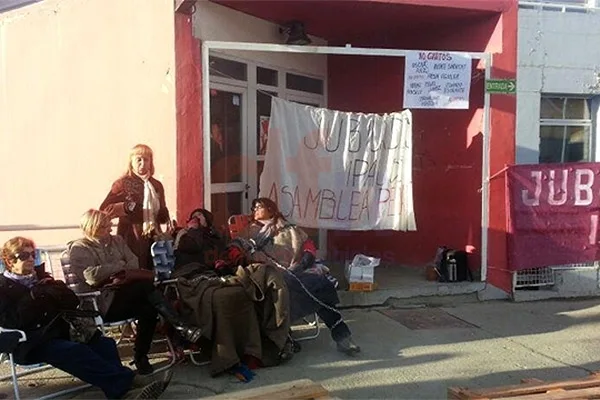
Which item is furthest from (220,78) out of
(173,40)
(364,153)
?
(364,153)

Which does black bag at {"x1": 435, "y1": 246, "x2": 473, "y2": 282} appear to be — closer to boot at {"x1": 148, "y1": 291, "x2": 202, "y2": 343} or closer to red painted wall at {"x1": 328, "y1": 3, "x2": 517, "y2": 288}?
red painted wall at {"x1": 328, "y1": 3, "x2": 517, "y2": 288}

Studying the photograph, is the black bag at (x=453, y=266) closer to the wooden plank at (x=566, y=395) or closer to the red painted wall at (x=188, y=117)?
the red painted wall at (x=188, y=117)

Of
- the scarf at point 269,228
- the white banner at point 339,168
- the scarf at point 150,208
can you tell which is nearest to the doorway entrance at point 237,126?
the white banner at point 339,168

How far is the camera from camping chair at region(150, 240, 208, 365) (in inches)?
195

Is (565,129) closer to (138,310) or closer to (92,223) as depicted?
(138,310)

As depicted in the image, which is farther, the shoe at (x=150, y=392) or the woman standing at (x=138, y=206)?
the woman standing at (x=138, y=206)

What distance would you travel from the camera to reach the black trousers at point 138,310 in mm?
4555

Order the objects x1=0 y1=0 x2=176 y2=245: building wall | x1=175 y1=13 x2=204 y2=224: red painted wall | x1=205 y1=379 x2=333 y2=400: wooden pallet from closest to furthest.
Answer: x1=205 y1=379 x2=333 y2=400: wooden pallet, x1=175 y1=13 x2=204 y2=224: red painted wall, x1=0 y1=0 x2=176 y2=245: building wall

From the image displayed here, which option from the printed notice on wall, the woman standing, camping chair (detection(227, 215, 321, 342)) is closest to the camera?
the woman standing

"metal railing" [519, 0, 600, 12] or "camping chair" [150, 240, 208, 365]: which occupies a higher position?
"metal railing" [519, 0, 600, 12]

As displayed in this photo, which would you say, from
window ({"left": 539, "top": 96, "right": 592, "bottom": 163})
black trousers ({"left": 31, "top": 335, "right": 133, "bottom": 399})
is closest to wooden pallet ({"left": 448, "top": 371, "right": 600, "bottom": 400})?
black trousers ({"left": 31, "top": 335, "right": 133, "bottom": 399})

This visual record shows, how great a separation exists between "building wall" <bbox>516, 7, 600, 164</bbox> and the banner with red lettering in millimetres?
334

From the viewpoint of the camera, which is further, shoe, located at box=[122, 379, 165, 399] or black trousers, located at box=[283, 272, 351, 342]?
black trousers, located at box=[283, 272, 351, 342]

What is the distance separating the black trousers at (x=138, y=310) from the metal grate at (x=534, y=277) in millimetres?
4215
